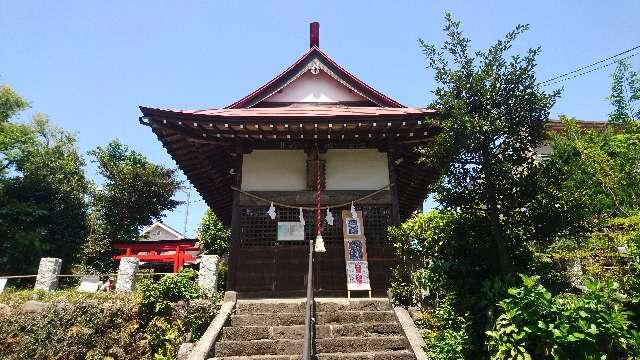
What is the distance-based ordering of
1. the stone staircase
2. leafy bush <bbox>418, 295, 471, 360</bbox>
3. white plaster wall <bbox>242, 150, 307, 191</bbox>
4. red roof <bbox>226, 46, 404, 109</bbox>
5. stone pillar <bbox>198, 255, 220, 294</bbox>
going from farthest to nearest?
red roof <bbox>226, 46, 404, 109</bbox> < white plaster wall <bbox>242, 150, 307, 191</bbox> < stone pillar <bbox>198, 255, 220, 294</bbox> < the stone staircase < leafy bush <bbox>418, 295, 471, 360</bbox>

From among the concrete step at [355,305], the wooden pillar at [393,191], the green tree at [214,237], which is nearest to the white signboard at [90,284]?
the green tree at [214,237]

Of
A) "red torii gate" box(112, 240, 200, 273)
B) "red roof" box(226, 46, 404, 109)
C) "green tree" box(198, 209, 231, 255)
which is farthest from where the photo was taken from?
"green tree" box(198, 209, 231, 255)

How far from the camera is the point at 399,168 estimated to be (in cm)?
1205

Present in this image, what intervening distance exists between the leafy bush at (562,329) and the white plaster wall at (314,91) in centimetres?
804

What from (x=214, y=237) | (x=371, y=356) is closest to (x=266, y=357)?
(x=371, y=356)

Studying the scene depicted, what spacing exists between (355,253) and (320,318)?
7.02ft

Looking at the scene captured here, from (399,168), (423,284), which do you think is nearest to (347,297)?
(423,284)

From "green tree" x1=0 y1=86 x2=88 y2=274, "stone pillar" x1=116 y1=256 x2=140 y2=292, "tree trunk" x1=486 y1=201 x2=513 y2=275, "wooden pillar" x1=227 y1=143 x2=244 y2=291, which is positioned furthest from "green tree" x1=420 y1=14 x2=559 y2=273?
"green tree" x1=0 y1=86 x2=88 y2=274

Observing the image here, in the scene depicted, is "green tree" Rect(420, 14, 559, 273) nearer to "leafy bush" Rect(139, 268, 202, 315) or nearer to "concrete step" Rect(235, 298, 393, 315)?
"concrete step" Rect(235, 298, 393, 315)

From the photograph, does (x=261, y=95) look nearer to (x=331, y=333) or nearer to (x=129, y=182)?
(x=331, y=333)

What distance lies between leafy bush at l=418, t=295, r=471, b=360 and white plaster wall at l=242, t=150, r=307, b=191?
437 centimetres

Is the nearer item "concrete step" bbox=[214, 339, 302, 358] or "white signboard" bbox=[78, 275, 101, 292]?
"concrete step" bbox=[214, 339, 302, 358]

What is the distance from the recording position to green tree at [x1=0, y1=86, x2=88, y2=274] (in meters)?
22.2

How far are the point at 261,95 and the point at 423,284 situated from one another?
7187mm
